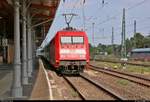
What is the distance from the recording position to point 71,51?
104ft

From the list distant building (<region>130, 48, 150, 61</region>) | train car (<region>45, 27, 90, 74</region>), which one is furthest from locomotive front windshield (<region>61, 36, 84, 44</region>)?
distant building (<region>130, 48, 150, 61</region>)

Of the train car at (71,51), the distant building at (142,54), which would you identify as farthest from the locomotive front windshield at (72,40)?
the distant building at (142,54)

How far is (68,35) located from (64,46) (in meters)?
0.85

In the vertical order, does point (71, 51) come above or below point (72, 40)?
below

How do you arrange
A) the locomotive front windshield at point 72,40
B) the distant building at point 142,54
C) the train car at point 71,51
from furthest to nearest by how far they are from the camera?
the distant building at point 142,54 → the locomotive front windshield at point 72,40 → the train car at point 71,51

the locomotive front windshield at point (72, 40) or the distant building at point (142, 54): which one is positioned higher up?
the locomotive front windshield at point (72, 40)

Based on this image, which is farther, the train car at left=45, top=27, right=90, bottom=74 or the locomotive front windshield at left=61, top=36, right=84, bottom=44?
the locomotive front windshield at left=61, top=36, right=84, bottom=44

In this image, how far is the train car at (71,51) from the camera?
31469 mm

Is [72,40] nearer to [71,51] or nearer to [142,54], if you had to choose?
[71,51]

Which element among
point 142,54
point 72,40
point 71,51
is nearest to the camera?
point 71,51

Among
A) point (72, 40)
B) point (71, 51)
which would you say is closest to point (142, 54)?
point (72, 40)

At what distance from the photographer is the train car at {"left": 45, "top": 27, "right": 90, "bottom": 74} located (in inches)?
1239

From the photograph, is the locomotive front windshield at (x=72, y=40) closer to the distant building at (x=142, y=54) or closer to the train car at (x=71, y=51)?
the train car at (x=71, y=51)

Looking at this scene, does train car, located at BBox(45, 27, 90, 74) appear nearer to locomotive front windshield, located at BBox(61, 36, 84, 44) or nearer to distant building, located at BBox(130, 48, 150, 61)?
locomotive front windshield, located at BBox(61, 36, 84, 44)
